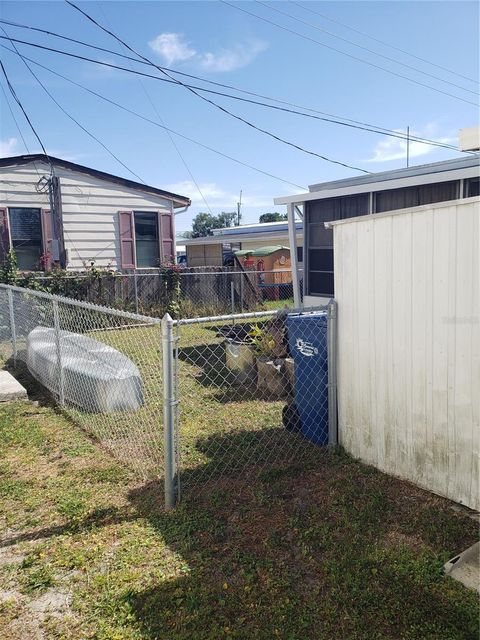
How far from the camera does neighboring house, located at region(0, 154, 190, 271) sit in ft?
36.6

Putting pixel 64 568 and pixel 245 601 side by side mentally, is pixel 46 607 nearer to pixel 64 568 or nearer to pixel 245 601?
pixel 64 568

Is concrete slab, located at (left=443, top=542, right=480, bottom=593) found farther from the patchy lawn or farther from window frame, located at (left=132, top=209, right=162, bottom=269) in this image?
window frame, located at (left=132, top=209, right=162, bottom=269)

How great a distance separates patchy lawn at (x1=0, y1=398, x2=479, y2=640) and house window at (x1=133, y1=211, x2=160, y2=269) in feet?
32.2

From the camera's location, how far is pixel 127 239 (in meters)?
12.6

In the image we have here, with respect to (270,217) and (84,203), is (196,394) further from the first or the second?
(270,217)

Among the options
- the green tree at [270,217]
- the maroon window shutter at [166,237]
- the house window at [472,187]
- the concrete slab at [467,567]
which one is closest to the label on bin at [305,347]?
the concrete slab at [467,567]

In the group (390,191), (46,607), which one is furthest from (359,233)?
(390,191)

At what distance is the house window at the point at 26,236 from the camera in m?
11.3

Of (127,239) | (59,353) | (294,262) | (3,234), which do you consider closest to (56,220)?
(3,234)

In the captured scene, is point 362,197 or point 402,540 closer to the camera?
point 402,540

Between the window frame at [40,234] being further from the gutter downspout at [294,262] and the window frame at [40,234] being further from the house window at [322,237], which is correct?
the house window at [322,237]

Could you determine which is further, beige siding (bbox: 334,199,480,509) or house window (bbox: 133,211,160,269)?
house window (bbox: 133,211,160,269)

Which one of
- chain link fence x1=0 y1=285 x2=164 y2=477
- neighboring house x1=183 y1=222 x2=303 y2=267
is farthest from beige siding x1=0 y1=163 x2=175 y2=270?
neighboring house x1=183 y1=222 x2=303 y2=267

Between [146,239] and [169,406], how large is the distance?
1064 centimetres
